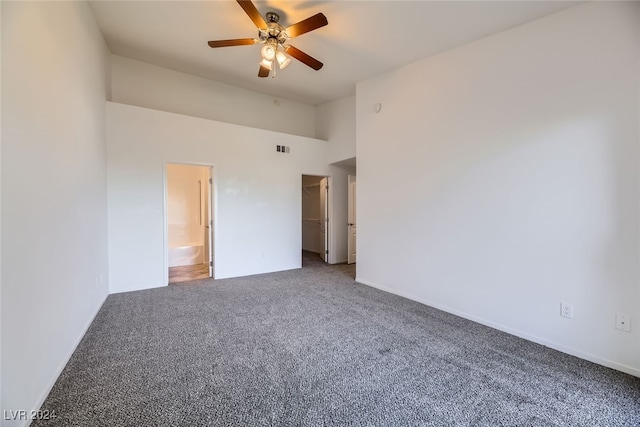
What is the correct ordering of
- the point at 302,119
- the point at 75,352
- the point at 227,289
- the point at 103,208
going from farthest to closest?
1. the point at 302,119
2. the point at 227,289
3. the point at 103,208
4. the point at 75,352

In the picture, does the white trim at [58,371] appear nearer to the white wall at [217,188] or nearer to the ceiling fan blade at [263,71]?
the white wall at [217,188]

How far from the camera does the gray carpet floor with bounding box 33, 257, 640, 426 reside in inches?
71.8

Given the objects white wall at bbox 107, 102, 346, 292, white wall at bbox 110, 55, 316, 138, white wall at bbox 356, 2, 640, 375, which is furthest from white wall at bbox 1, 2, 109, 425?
white wall at bbox 356, 2, 640, 375

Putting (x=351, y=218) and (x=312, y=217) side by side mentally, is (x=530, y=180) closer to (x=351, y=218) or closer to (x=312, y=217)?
(x=351, y=218)

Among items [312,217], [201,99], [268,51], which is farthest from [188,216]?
[268,51]

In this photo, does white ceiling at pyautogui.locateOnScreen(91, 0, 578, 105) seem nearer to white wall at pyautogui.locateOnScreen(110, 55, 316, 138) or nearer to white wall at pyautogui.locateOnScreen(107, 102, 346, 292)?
white wall at pyautogui.locateOnScreen(110, 55, 316, 138)

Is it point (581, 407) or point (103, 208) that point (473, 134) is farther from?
point (103, 208)

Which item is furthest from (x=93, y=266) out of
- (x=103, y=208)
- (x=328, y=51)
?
(x=328, y=51)

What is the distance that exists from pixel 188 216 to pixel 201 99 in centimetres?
324

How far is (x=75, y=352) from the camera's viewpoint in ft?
8.32

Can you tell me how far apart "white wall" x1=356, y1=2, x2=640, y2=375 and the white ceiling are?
0.28 meters

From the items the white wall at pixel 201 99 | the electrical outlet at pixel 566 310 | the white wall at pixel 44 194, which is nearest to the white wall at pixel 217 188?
the white wall at pixel 201 99

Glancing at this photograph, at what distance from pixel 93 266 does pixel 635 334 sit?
5.36 metres

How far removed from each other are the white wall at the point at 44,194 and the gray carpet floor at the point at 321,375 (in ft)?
1.10
